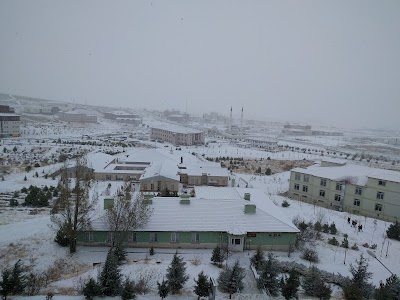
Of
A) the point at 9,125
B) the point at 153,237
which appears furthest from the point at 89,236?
the point at 9,125

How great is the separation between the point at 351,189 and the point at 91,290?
2279 centimetres

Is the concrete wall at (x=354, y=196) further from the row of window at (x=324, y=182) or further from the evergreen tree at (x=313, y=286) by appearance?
the evergreen tree at (x=313, y=286)

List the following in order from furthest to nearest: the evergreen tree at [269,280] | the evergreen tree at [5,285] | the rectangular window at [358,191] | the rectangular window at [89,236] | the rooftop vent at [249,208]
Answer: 1. the rectangular window at [358,191]
2. the rooftop vent at [249,208]
3. the rectangular window at [89,236]
4. the evergreen tree at [269,280]
5. the evergreen tree at [5,285]

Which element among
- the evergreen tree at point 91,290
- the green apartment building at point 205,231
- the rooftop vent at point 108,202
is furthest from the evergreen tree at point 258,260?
the rooftop vent at point 108,202

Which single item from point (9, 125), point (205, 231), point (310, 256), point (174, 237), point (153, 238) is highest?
point (9, 125)

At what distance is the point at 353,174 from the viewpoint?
2808 cm

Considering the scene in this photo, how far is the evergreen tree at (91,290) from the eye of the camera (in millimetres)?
11234

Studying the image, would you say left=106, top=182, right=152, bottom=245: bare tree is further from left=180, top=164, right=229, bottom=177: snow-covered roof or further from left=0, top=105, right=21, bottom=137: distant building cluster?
left=0, top=105, right=21, bottom=137: distant building cluster

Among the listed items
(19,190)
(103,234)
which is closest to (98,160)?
(19,190)

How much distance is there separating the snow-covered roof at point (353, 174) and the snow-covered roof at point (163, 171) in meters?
12.1

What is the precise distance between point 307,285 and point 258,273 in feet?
7.29

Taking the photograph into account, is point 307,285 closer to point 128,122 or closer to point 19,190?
point 19,190

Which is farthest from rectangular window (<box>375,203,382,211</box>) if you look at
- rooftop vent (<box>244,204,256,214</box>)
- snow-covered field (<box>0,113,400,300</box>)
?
rooftop vent (<box>244,204,256,214</box>)

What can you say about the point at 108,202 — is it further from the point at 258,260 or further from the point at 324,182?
the point at 324,182
